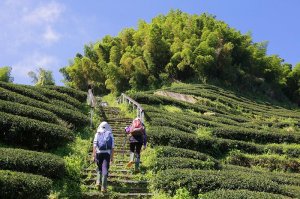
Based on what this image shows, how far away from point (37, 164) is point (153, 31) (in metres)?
45.6

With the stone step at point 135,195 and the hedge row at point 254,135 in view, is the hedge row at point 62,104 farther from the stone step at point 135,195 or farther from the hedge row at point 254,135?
the stone step at point 135,195

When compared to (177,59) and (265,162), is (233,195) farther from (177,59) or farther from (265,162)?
(177,59)

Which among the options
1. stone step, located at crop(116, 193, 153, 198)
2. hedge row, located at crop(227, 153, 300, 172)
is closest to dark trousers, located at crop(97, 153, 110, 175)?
stone step, located at crop(116, 193, 153, 198)

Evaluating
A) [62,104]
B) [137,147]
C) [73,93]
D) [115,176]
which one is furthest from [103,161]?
[73,93]

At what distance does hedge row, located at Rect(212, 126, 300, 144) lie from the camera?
2813cm

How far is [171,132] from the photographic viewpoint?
22859mm

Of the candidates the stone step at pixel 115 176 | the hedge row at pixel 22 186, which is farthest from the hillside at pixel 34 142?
the stone step at pixel 115 176

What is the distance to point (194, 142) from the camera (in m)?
23.6

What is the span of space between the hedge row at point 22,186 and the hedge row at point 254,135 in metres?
16.8

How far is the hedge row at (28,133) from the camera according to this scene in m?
17.8

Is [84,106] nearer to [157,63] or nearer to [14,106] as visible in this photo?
[14,106]

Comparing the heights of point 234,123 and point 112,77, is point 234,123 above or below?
below

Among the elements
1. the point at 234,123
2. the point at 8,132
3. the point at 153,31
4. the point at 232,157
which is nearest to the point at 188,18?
the point at 153,31

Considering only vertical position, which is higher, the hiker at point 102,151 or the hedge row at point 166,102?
the hedge row at point 166,102
